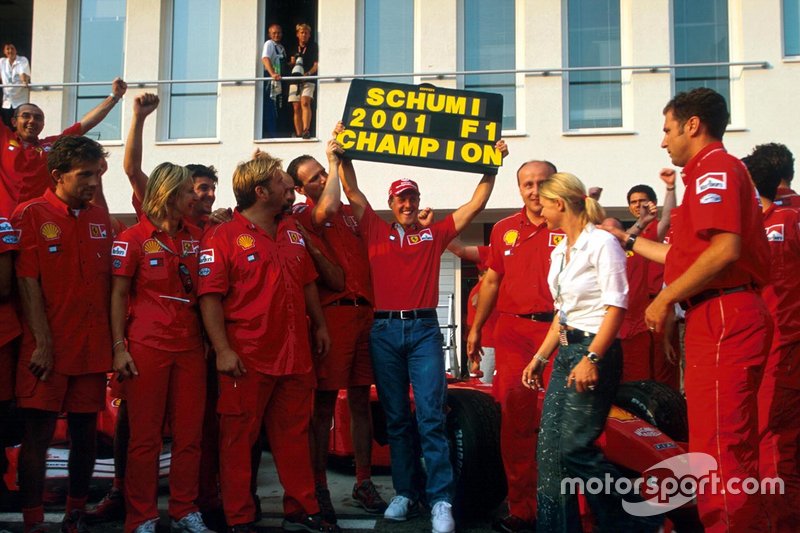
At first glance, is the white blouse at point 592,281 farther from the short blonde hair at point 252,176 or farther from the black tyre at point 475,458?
the short blonde hair at point 252,176

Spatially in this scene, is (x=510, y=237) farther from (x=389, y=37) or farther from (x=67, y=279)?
(x=389, y=37)

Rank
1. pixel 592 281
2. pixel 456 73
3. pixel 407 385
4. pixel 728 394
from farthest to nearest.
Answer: pixel 456 73 < pixel 407 385 < pixel 592 281 < pixel 728 394

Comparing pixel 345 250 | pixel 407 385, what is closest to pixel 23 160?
pixel 345 250

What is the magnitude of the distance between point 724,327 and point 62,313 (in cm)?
355

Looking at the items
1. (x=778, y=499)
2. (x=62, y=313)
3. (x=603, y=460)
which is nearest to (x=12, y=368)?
(x=62, y=313)

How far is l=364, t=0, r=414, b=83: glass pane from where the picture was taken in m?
13.4

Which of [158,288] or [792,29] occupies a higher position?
[792,29]

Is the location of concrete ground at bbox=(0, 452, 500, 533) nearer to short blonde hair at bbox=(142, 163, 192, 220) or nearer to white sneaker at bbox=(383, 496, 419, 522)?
white sneaker at bbox=(383, 496, 419, 522)

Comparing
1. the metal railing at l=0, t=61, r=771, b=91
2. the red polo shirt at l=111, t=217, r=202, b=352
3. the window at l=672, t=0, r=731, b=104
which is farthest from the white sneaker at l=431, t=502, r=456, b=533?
the window at l=672, t=0, r=731, b=104

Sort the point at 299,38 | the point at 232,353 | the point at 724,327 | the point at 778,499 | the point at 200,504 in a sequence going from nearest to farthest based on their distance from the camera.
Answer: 1. the point at 724,327
2. the point at 778,499
3. the point at 232,353
4. the point at 200,504
5. the point at 299,38

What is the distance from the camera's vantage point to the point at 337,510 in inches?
204

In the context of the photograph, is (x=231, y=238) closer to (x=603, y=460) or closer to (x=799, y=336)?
(x=603, y=460)

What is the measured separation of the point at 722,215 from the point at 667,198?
7.62ft

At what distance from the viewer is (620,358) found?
12.5 ft
